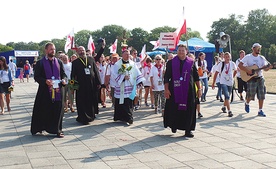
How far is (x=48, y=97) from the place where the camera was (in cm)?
745

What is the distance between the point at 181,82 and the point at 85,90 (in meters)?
2.91

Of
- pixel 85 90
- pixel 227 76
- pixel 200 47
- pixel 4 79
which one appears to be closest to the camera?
pixel 85 90

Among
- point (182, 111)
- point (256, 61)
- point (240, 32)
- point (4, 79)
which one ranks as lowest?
point (182, 111)

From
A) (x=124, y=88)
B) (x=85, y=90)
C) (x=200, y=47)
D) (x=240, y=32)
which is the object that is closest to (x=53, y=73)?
(x=85, y=90)

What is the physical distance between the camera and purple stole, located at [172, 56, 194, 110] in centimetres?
722

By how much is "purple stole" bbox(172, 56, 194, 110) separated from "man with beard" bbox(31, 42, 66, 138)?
7.71ft

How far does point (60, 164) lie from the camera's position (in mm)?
5410

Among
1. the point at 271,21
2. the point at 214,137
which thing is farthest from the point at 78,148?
the point at 271,21

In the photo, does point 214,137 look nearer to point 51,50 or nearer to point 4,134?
point 51,50

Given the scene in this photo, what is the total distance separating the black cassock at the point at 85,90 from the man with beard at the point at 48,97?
151 centimetres

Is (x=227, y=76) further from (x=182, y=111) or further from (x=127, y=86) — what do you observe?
(x=182, y=111)

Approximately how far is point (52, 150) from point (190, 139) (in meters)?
2.67

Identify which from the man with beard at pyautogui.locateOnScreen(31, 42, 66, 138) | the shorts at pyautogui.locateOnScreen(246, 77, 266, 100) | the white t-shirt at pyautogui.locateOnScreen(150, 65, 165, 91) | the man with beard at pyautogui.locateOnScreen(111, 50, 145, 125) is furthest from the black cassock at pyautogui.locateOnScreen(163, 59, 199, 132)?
the shorts at pyautogui.locateOnScreen(246, 77, 266, 100)

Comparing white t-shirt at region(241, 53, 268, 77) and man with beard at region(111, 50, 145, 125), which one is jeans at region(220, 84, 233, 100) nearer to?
white t-shirt at region(241, 53, 268, 77)
